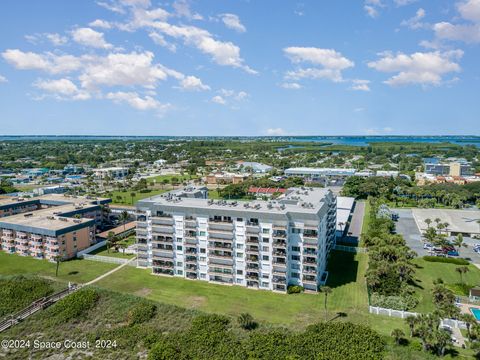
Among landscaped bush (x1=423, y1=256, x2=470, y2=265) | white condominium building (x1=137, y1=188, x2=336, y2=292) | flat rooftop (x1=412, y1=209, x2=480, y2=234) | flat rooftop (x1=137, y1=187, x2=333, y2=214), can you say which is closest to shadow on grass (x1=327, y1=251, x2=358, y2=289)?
white condominium building (x1=137, y1=188, x2=336, y2=292)

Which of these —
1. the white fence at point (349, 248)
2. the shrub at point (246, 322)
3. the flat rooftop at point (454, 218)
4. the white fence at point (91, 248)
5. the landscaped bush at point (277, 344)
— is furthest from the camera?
the flat rooftop at point (454, 218)

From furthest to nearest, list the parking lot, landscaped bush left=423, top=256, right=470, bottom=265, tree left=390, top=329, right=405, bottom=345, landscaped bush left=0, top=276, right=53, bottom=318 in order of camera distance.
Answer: the parking lot < landscaped bush left=423, top=256, right=470, bottom=265 < landscaped bush left=0, top=276, right=53, bottom=318 < tree left=390, top=329, right=405, bottom=345

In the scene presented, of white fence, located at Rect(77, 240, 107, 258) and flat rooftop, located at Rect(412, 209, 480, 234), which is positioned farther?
flat rooftop, located at Rect(412, 209, 480, 234)

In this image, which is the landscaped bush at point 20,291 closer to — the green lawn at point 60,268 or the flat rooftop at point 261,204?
the green lawn at point 60,268

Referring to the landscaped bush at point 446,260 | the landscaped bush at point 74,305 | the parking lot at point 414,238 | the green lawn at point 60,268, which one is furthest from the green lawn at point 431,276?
the green lawn at point 60,268

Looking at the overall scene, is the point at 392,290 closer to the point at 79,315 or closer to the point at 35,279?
the point at 79,315

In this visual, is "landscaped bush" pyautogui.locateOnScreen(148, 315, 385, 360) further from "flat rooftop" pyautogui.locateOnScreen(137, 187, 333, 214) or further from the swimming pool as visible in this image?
"flat rooftop" pyautogui.locateOnScreen(137, 187, 333, 214)

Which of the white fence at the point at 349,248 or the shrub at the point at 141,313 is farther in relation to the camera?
the white fence at the point at 349,248
